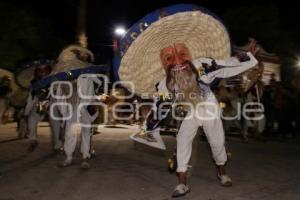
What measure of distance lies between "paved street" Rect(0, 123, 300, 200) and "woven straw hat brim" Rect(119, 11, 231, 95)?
127 cm

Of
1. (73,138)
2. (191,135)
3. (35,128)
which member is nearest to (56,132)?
(35,128)

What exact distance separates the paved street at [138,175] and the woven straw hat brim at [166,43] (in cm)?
127

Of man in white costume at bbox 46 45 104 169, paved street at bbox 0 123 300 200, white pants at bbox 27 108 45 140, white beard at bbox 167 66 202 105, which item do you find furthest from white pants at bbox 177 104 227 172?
white pants at bbox 27 108 45 140

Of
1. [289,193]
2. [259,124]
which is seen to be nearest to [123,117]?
[259,124]

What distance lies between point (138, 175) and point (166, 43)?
6.26 feet

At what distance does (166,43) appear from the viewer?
6461 millimetres

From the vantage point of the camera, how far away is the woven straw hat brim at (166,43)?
19.7ft

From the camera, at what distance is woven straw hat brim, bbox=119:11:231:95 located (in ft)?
19.7

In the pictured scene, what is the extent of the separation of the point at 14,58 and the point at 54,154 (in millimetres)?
9257

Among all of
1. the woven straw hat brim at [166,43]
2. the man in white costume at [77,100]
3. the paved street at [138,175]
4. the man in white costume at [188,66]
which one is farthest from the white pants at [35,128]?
the man in white costume at [188,66]

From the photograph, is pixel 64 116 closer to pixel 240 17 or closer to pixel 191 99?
pixel 191 99

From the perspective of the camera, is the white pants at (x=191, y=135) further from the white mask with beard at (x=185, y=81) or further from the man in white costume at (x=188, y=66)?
the white mask with beard at (x=185, y=81)

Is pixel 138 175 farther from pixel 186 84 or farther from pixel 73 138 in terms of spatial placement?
pixel 186 84

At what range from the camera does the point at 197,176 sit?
7.02 m
